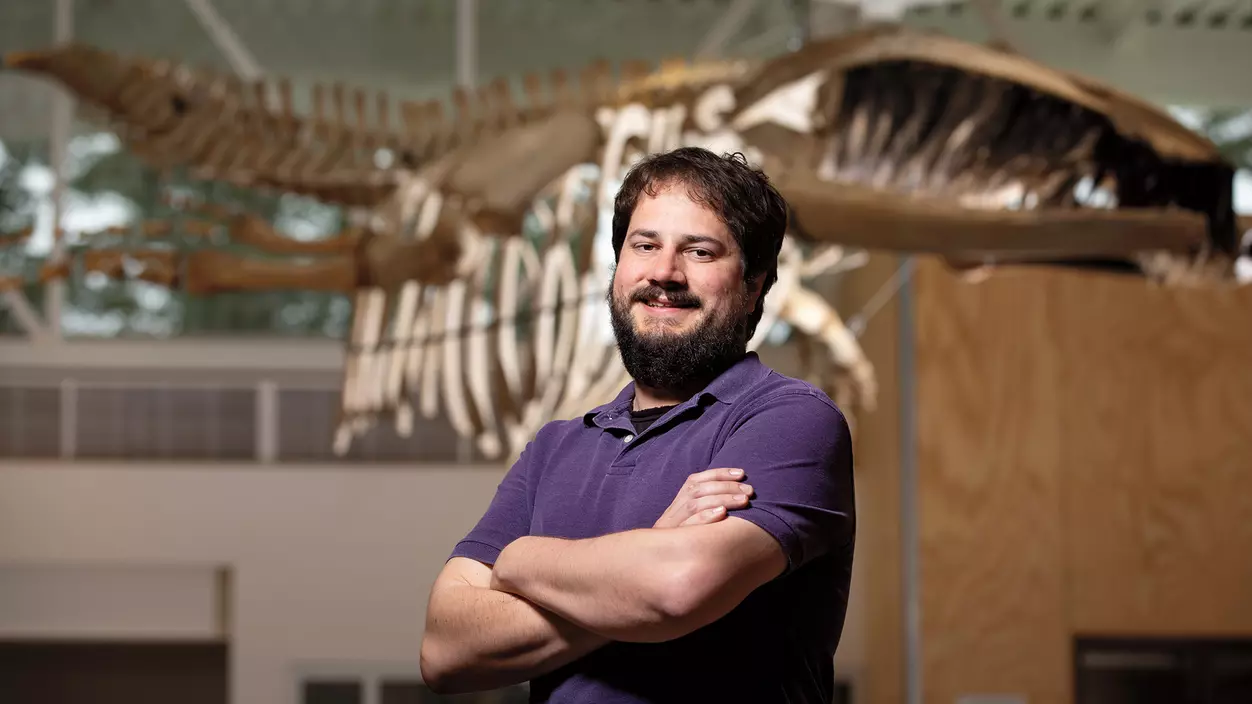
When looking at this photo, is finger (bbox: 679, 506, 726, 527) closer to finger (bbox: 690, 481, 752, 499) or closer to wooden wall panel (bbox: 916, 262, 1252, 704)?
finger (bbox: 690, 481, 752, 499)

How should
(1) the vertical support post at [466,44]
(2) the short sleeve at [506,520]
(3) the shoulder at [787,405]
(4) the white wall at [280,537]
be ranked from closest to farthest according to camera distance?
1. (3) the shoulder at [787,405]
2. (2) the short sleeve at [506,520]
3. (4) the white wall at [280,537]
4. (1) the vertical support post at [466,44]

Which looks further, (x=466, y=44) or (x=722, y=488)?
(x=466, y=44)

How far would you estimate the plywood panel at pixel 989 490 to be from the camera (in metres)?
6.63

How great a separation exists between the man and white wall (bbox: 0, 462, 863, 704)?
20.1 ft

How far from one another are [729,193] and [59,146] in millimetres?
7312

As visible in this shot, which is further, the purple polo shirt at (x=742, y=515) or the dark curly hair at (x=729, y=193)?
the dark curly hair at (x=729, y=193)

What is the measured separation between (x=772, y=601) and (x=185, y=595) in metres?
7.01

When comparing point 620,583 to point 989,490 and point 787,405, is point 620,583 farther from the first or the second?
point 989,490

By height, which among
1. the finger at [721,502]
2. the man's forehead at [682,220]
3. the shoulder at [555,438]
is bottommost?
the finger at [721,502]

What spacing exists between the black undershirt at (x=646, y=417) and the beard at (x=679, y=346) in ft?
0.09

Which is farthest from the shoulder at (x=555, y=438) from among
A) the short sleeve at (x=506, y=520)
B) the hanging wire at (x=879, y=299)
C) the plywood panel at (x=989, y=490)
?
the plywood panel at (x=989, y=490)

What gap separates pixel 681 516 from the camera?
1431 mm

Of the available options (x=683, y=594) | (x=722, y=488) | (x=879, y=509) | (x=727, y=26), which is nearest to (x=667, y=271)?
(x=722, y=488)

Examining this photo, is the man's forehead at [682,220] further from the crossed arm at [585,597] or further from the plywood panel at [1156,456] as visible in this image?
the plywood panel at [1156,456]
